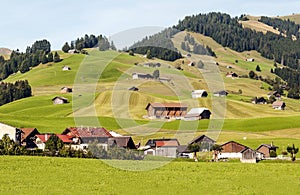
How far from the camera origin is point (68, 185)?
1144 inches

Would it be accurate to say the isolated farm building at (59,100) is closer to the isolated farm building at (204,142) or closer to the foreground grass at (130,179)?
the isolated farm building at (204,142)

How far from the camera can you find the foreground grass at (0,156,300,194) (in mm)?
28422

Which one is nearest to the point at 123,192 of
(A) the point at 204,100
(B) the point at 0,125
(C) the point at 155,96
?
(B) the point at 0,125

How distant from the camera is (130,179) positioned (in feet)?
107

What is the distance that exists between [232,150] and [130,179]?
4450 centimetres

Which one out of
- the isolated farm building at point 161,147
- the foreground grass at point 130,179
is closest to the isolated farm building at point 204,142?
the isolated farm building at point 161,147

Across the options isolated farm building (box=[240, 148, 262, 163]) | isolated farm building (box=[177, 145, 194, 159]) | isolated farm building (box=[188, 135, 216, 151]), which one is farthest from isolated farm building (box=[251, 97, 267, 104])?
isolated farm building (box=[177, 145, 194, 159])

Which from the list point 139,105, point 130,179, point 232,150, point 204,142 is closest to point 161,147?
point 204,142

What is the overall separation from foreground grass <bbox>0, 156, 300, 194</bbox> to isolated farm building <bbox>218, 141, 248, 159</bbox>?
101ft

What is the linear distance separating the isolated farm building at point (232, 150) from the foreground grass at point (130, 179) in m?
30.7

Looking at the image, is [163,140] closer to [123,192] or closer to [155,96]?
[123,192]

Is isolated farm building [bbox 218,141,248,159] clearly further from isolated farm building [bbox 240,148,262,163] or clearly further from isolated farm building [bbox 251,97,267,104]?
isolated farm building [bbox 251,97,267,104]

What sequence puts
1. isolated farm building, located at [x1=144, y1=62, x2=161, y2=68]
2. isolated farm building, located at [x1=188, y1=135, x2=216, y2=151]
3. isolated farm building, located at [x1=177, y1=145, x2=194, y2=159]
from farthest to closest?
isolated farm building, located at [x1=144, y1=62, x2=161, y2=68], isolated farm building, located at [x1=188, y1=135, x2=216, y2=151], isolated farm building, located at [x1=177, y1=145, x2=194, y2=159]

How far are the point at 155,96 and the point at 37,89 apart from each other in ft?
161
